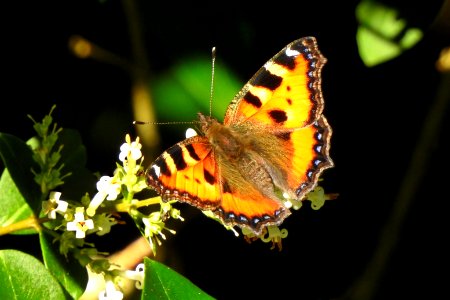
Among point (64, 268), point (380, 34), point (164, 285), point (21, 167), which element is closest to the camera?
point (164, 285)

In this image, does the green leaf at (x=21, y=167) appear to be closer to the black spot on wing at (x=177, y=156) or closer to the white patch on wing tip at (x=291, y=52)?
the black spot on wing at (x=177, y=156)

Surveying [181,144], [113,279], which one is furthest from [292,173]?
[113,279]

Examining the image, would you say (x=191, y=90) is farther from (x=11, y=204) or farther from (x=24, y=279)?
(x=24, y=279)

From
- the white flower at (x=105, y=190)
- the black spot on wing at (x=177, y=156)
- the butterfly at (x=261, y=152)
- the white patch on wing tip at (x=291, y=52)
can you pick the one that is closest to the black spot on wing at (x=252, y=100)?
the butterfly at (x=261, y=152)

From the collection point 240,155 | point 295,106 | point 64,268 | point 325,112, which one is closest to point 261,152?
point 240,155

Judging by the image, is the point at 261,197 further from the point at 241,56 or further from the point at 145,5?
the point at 145,5

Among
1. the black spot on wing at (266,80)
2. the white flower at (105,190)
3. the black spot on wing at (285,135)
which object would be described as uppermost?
the black spot on wing at (266,80)
